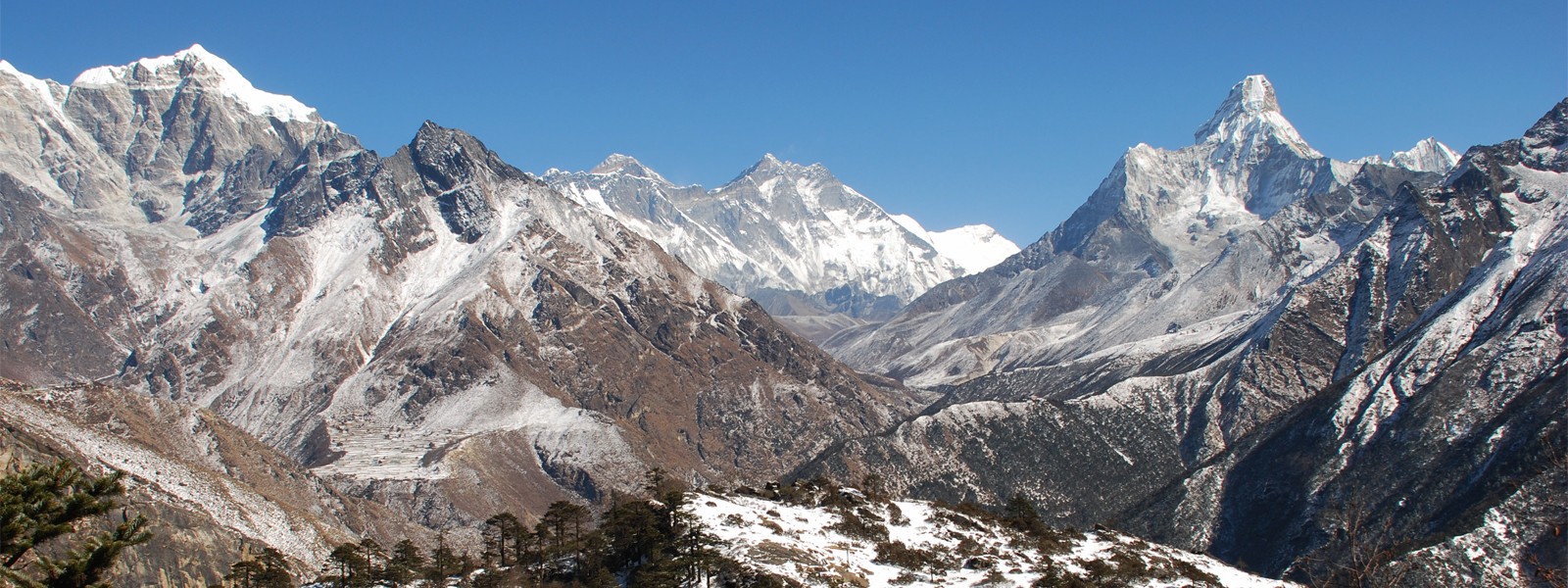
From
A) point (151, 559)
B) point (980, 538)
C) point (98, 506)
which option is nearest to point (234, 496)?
point (151, 559)

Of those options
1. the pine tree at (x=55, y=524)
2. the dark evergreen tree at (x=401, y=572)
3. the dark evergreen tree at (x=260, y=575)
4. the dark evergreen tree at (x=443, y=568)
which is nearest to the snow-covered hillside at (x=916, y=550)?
the dark evergreen tree at (x=443, y=568)

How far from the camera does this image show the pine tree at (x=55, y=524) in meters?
40.6

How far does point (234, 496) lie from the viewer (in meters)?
132

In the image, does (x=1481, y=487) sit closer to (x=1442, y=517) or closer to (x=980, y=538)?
(x=1442, y=517)

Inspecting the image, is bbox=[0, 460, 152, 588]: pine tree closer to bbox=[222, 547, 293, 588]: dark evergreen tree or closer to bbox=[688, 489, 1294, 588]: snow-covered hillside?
bbox=[688, 489, 1294, 588]: snow-covered hillside

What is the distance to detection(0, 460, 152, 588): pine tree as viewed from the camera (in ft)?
133

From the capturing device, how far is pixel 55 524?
139 ft

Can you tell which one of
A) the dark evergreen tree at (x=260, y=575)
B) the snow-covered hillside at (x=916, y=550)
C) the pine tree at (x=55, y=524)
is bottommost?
the pine tree at (x=55, y=524)

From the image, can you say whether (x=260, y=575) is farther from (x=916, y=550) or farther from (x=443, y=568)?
(x=916, y=550)

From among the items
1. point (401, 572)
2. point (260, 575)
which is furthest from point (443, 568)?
point (260, 575)

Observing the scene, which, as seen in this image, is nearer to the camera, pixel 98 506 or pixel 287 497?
pixel 98 506

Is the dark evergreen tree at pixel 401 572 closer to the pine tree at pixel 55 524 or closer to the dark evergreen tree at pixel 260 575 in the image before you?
the dark evergreen tree at pixel 260 575

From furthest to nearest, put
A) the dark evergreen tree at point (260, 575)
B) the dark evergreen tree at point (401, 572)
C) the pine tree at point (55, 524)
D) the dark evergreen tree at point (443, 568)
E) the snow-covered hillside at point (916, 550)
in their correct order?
the dark evergreen tree at point (260, 575)
the dark evergreen tree at point (443, 568)
the dark evergreen tree at point (401, 572)
the snow-covered hillside at point (916, 550)
the pine tree at point (55, 524)

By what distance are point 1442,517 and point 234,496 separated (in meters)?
164
